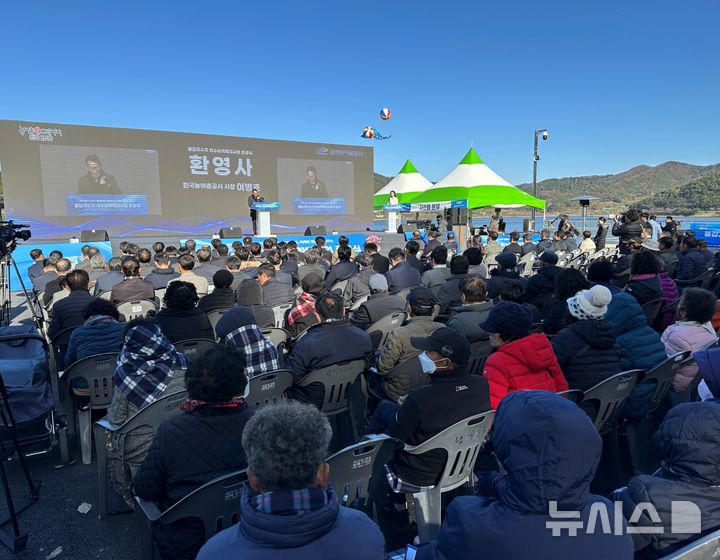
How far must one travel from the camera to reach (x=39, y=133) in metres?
13.8

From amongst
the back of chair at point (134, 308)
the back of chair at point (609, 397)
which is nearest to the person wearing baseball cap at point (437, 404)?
the back of chair at point (609, 397)

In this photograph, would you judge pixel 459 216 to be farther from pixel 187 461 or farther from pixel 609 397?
pixel 187 461

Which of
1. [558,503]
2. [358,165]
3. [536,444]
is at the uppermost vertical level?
[358,165]

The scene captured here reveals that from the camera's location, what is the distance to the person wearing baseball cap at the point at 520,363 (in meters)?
2.46

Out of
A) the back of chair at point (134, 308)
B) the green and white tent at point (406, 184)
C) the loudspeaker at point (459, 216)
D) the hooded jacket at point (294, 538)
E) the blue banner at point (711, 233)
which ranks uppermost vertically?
the green and white tent at point (406, 184)

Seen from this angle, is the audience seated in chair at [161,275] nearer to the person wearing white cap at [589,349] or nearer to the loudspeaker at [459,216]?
the person wearing white cap at [589,349]

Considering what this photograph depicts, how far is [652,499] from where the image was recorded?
59.7 inches

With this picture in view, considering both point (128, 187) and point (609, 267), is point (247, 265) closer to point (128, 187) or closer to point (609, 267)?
point (609, 267)

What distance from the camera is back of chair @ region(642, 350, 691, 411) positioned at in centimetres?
278

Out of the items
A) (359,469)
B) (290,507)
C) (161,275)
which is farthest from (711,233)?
(290,507)

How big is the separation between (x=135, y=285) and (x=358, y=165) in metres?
15.4

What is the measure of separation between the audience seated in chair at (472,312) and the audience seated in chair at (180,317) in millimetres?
2040

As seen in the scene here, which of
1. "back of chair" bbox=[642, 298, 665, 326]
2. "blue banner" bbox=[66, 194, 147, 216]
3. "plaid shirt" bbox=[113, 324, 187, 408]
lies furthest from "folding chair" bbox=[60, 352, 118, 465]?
"blue banner" bbox=[66, 194, 147, 216]

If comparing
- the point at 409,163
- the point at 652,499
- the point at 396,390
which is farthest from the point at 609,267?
the point at 409,163
